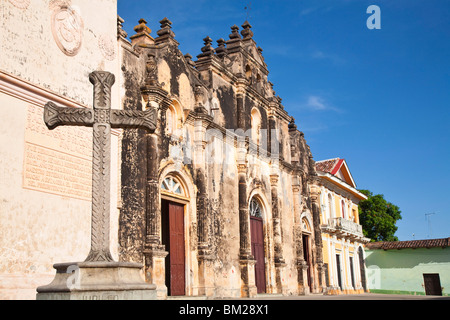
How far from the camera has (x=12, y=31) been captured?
30.1 feet

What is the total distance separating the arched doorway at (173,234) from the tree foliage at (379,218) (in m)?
28.8

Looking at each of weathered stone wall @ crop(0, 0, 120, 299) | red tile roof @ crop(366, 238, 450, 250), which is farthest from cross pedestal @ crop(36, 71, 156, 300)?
red tile roof @ crop(366, 238, 450, 250)

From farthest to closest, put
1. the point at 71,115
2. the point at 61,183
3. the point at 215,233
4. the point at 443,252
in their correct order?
the point at 443,252 < the point at 215,233 < the point at 61,183 < the point at 71,115

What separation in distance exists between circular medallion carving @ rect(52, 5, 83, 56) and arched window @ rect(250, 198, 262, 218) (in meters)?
9.76

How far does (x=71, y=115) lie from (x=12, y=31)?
3077 mm

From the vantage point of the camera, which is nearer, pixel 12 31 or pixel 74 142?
pixel 12 31

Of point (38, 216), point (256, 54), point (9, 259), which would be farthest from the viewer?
point (256, 54)

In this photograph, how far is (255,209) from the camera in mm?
18891

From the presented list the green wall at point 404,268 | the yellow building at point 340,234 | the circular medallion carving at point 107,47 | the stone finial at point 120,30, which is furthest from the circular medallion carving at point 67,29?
the green wall at point 404,268

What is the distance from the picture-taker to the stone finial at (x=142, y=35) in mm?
13852

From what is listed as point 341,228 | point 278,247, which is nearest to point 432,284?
point 341,228

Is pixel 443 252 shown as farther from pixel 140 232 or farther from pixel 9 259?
pixel 9 259
